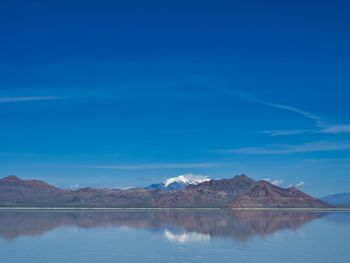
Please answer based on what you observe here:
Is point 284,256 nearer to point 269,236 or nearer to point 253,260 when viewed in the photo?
point 253,260

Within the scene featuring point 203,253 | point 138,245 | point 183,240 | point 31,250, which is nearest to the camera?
point 203,253

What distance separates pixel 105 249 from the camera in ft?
174

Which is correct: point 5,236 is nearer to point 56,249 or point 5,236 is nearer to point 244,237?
point 56,249

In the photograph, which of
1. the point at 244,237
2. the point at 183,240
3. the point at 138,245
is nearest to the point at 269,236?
the point at 244,237

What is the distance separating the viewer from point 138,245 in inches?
2223

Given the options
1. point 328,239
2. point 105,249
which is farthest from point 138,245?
point 328,239

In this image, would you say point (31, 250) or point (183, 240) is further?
point (183, 240)

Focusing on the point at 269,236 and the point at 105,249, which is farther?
the point at 269,236

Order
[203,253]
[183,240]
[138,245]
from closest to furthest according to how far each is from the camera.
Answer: [203,253], [138,245], [183,240]

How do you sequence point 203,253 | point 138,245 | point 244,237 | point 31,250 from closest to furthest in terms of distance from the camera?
1. point 203,253
2. point 31,250
3. point 138,245
4. point 244,237

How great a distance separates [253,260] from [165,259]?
6943 mm

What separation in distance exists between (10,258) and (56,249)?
24.2 ft

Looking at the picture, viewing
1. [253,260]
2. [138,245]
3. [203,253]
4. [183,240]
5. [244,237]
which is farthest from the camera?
[244,237]

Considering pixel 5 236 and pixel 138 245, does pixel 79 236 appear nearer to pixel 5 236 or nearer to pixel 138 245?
pixel 5 236
